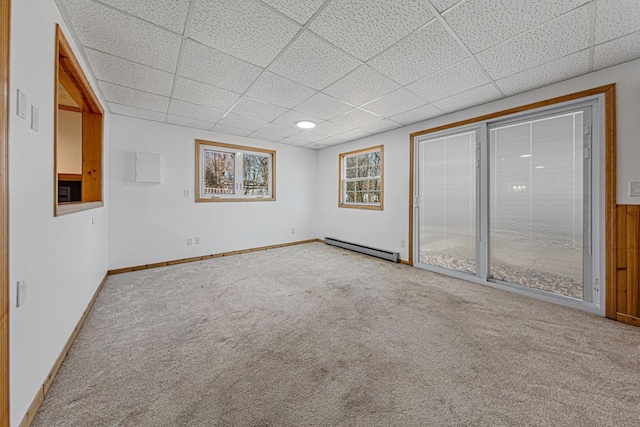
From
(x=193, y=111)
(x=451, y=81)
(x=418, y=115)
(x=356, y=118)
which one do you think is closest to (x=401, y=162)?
(x=418, y=115)

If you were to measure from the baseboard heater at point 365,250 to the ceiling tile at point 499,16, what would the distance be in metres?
3.24

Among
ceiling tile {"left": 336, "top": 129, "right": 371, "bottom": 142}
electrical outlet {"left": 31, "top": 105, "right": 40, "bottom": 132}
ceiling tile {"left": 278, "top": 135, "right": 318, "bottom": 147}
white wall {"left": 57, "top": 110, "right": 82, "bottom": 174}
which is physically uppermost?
ceiling tile {"left": 278, "top": 135, "right": 318, "bottom": 147}

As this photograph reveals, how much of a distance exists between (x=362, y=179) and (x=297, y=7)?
3813mm

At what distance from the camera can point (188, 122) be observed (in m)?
4.07

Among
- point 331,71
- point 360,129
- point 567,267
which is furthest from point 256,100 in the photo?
point 567,267

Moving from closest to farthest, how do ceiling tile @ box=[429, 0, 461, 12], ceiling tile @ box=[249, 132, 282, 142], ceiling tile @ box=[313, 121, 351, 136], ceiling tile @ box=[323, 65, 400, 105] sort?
ceiling tile @ box=[429, 0, 461, 12] < ceiling tile @ box=[323, 65, 400, 105] < ceiling tile @ box=[313, 121, 351, 136] < ceiling tile @ box=[249, 132, 282, 142]

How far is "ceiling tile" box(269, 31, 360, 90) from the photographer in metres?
2.03

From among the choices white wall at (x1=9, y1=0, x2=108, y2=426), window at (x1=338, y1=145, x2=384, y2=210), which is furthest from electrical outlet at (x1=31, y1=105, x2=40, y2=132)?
window at (x1=338, y1=145, x2=384, y2=210)

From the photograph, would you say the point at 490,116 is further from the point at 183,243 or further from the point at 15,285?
the point at 183,243

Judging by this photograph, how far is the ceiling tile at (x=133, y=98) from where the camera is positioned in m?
2.84

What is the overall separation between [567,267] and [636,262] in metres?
0.50

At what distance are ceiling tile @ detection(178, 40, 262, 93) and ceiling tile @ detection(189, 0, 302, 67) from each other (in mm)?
113

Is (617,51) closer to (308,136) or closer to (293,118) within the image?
(293,118)

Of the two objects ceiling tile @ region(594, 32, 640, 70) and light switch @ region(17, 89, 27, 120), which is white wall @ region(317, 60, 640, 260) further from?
light switch @ region(17, 89, 27, 120)
